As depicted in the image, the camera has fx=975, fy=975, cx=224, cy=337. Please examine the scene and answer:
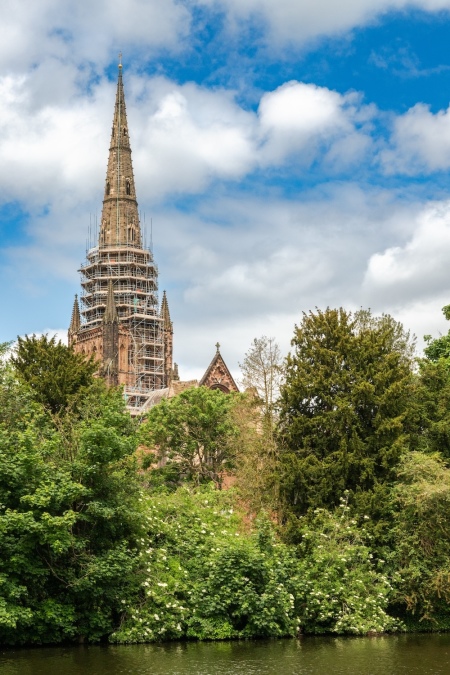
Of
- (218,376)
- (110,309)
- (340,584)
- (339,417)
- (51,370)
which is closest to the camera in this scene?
(340,584)

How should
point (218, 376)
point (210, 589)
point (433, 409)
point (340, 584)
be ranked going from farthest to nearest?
point (218, 376) → point (433, 409) → point (340, 584) → point (210, 589)

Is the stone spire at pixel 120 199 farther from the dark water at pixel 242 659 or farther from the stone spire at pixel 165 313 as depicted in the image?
the dark water at pixel 242 659

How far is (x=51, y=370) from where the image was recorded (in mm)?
46156

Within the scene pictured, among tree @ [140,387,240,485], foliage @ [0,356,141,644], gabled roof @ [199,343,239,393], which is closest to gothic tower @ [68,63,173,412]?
gabled roof @ [199,343,239,393]

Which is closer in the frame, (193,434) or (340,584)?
(340,584)

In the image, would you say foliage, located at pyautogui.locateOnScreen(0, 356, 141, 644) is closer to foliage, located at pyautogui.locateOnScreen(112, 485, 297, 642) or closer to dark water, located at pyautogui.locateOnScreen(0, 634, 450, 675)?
foliage, located at pyautogui.locateOnScreen(112, 485, 297, 642)

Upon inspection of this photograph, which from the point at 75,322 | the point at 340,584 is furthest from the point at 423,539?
the point at 75,322

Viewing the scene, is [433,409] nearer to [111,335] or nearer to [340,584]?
[340,584]

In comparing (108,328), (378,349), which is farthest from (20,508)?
(108,328)

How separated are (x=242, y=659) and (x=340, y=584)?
7548mm

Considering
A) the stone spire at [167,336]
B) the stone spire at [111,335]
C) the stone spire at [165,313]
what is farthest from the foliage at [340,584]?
the stone spire at [165,313]

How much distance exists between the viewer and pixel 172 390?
6862 cm

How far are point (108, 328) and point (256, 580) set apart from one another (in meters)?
66.1

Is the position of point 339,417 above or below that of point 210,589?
above
